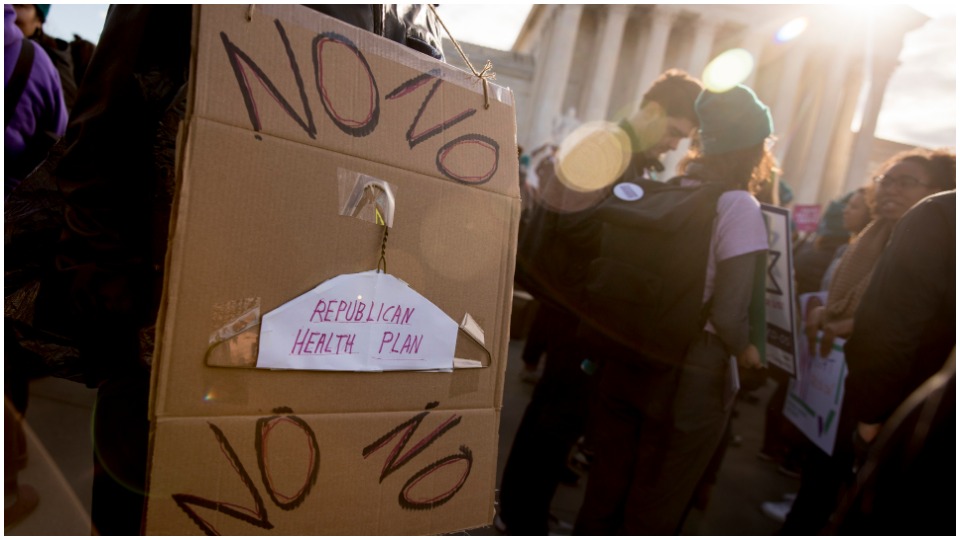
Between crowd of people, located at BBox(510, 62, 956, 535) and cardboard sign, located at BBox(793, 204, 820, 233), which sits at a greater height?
cardboard sign, located at BBox(793, 204, 820, 233)

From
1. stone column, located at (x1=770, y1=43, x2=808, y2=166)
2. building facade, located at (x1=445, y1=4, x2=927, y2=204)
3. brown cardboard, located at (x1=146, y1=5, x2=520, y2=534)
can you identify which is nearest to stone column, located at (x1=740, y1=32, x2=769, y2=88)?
building facade, located at (x1=445, y1=4, x2=927, y2=204)

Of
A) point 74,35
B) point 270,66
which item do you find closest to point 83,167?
point 270,66

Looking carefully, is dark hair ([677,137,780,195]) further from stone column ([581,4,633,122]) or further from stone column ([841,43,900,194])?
stone column ([841,43,900,194])

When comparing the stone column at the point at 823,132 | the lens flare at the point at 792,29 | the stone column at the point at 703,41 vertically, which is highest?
the lens flare at the point at 792,29

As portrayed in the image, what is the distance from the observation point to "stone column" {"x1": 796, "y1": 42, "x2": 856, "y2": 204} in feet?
78.2

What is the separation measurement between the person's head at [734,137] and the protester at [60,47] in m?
2.41

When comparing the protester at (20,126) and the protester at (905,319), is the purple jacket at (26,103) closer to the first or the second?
the protester at (20,126)

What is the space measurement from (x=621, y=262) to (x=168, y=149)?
1.34 metres

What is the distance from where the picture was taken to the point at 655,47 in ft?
79.5

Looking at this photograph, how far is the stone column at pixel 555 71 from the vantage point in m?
22.4

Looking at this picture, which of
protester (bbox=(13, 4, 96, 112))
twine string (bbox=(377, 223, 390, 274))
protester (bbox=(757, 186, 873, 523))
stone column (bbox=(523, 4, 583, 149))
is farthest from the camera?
stone column (bbox=(523, 4, 583, 149))

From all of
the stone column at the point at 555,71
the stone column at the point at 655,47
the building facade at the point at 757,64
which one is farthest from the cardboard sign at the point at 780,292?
the stone column at the point at 655,47

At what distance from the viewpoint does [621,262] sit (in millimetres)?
1762

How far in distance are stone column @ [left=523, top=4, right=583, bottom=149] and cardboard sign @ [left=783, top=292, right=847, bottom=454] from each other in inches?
775
